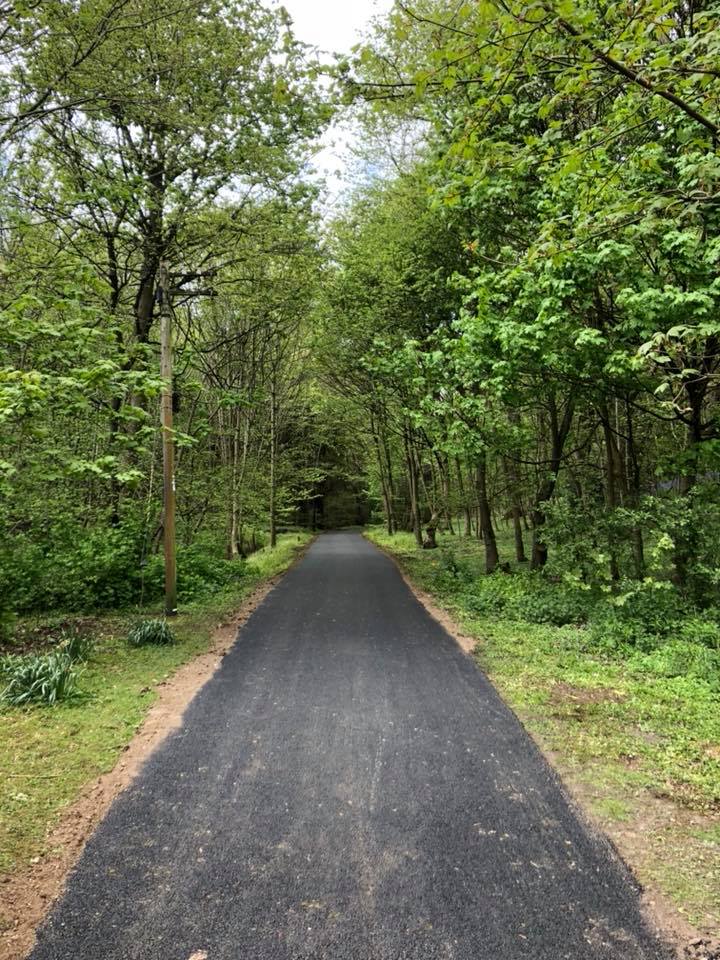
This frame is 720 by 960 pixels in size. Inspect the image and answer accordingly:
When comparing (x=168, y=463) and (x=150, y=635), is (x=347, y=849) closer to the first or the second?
(x=150, y=635)

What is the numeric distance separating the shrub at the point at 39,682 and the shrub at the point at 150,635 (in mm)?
1645

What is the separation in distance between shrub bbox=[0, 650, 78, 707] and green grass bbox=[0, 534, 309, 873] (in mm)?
139

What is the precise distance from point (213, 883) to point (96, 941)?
1.87ft

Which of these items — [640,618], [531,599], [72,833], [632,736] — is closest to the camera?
[72,833]

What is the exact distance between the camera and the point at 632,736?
4621 mm

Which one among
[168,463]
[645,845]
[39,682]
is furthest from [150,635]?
[645,845]

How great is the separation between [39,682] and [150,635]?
7.46 feet

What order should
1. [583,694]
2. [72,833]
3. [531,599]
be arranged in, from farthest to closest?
[531,599], [583,694], [72,833]

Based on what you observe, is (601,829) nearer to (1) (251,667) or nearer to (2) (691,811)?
(2) (691,811)

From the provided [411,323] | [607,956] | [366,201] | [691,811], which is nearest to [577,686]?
[691,811]

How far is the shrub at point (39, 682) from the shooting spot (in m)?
5.32

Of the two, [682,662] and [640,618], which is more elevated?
[640,618]

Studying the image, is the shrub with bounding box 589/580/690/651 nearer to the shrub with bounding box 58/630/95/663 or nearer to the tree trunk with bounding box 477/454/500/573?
the tree trunk with bounding box 477/454/500/573

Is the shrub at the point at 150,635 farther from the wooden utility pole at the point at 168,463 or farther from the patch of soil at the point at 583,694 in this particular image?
the patch of soil at the point at 583,694
